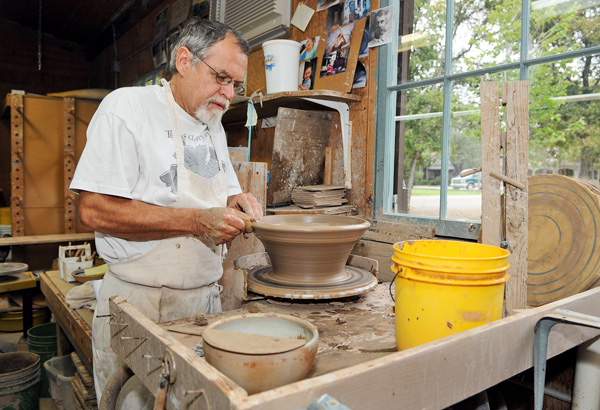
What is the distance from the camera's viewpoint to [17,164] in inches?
192

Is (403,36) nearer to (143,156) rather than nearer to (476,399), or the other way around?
(143,156)

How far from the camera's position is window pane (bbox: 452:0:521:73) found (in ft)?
8.30

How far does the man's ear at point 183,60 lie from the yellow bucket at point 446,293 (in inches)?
48.7

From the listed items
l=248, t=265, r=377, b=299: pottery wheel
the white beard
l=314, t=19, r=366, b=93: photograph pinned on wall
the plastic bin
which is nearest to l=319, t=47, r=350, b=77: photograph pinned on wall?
l=314, t=19, r=366, b=93: photograph pinned on wall

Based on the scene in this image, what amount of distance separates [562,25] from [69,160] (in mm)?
4916

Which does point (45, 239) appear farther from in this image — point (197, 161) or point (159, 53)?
point (197, 161)

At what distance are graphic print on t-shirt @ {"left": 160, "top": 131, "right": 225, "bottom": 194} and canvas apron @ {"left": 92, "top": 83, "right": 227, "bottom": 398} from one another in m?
0.03

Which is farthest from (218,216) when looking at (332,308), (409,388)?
(409,388)

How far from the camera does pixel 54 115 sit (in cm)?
511

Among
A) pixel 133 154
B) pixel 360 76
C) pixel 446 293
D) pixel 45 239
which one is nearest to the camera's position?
pixel 446 293

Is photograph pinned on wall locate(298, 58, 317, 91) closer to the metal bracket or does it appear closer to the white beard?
the white beard

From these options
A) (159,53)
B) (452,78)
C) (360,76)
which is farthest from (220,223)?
(159,53)

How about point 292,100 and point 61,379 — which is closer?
point 61,379

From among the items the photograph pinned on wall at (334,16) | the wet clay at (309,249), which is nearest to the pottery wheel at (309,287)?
the wet clay at (309,249)
